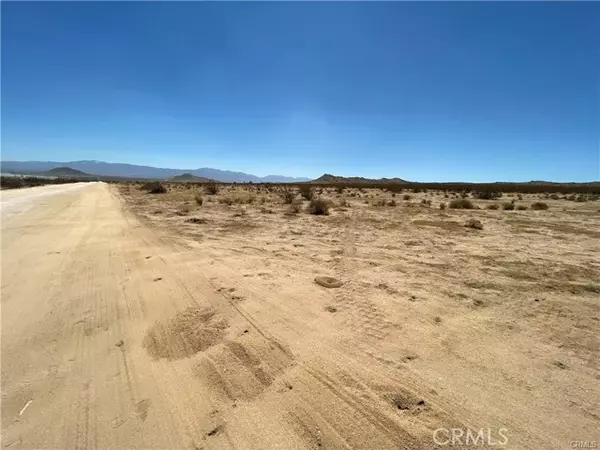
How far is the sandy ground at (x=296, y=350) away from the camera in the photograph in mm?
2811

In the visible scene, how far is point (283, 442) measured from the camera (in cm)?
265

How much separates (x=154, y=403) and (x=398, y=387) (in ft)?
7.51

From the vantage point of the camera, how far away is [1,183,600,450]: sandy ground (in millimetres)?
2811

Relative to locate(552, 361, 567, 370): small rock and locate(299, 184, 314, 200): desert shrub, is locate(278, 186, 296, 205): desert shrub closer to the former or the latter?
locate(299, 184, 314, 200): desert shrub

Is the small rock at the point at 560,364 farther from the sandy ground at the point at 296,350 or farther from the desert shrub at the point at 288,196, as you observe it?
the desert shrub at the point at 288,196

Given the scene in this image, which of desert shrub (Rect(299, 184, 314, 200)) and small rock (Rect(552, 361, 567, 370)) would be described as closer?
small rock (Rect(552, 361, 567, 370))

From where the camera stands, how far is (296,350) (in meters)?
3.86

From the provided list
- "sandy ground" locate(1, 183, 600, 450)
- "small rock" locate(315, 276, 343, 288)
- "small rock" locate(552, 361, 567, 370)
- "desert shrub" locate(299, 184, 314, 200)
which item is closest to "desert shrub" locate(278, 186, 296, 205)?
"desert shrub" locate(299, 184, 314, 200)

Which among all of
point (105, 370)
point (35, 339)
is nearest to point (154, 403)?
point (105, 370)

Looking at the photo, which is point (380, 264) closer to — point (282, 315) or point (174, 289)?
point (282, 315)

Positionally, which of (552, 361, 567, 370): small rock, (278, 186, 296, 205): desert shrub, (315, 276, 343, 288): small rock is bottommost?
(278, 186, 296, 205): desert shrub

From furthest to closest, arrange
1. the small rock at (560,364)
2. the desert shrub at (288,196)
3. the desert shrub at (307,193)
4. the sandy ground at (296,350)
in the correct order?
1. the desert shrub at (307,193)
2. the desert shrub at (288,196)
3. the small rock at (560,364)
4. the sandy ground at (296,350)

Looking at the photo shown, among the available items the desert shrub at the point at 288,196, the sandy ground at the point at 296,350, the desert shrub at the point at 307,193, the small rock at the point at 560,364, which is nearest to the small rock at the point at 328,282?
the sandy ground at the point at 296,350

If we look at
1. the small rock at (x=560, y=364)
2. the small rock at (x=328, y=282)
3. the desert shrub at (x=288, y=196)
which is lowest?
the desert shrub at (x=288, y=196)
